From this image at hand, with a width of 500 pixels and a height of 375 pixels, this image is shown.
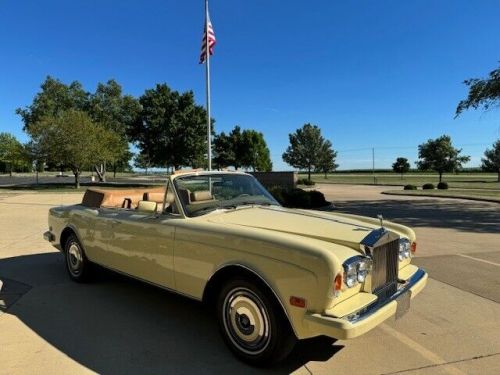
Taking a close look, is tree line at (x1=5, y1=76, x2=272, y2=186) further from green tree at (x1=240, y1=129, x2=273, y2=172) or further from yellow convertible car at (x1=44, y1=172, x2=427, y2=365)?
yellow convertible car at (x1=44, y1=172, x2=427, y2=365)

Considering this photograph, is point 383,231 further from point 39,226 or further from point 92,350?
point 39,226

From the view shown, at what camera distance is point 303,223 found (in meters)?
4.18

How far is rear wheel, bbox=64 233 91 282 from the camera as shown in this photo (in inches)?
237

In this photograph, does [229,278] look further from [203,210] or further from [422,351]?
[422,351]

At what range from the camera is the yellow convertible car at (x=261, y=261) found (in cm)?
326

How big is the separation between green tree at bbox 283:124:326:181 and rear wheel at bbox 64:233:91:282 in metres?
64.9

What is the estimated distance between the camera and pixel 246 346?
12.1ft

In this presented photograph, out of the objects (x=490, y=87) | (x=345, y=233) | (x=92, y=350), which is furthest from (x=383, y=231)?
(x=490, y=87)

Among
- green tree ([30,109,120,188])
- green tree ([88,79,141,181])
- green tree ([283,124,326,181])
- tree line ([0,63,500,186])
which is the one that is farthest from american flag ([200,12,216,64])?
green tree ([283,124,326,181])

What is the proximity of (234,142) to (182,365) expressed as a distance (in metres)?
60.1

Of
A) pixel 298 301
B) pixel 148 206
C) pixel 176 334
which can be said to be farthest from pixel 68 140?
pixel 298 301

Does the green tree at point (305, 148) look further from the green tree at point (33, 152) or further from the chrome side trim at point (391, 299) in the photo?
the chrome side trim at point (391, 299)

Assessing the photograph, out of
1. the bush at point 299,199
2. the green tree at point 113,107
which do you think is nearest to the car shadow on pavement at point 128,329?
the bush at point 299,199

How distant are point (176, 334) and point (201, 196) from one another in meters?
1.41
